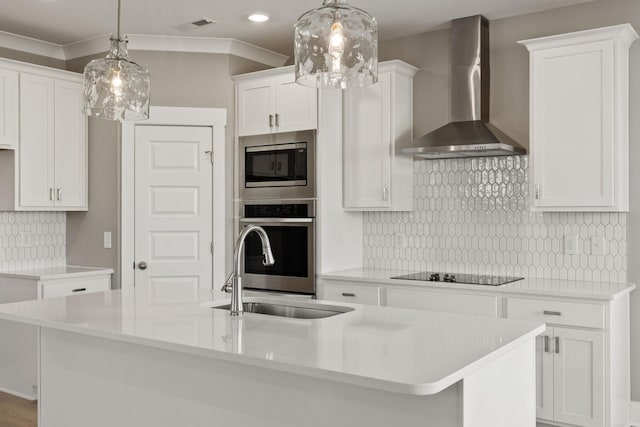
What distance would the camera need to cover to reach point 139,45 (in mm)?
4922

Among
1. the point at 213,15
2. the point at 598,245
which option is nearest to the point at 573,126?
the point at 598,245

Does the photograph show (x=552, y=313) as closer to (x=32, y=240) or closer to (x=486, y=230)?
(x=486, y=230)

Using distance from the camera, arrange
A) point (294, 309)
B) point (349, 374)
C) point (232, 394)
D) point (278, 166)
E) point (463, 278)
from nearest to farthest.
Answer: point (349, 374), point (232, 394), point (294, 309), point (463, 278), point (278, 166)

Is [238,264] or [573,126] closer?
[238,264]

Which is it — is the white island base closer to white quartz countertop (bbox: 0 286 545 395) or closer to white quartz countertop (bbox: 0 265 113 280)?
white quartz countertop (bbox: 0 286 545 395)

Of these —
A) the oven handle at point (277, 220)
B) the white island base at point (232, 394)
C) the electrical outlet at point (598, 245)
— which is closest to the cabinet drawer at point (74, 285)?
the oven handle at point (277, 220)

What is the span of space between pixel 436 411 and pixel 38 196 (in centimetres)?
396

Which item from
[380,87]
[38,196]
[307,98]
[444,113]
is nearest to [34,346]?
[38,196]

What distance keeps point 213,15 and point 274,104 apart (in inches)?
32.6

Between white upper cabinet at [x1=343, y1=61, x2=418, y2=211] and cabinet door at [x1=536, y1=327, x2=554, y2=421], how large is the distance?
145cm

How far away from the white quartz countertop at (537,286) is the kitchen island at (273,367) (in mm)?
1302

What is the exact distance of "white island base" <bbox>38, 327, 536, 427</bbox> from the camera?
1.89 metres

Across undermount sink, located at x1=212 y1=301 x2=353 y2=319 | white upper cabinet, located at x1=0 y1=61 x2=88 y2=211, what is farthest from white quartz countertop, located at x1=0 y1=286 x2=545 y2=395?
white upper cabinet, located at x1=0 y1=61 x2=88 y2=211

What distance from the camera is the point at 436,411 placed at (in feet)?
6.04
